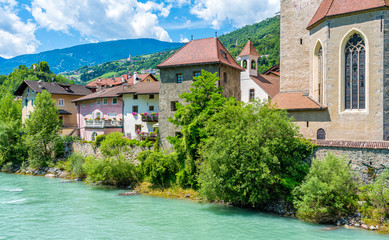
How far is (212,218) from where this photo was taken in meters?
18.9

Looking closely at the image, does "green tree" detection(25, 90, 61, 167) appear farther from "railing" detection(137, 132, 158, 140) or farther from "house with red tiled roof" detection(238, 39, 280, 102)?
"house with red tiled roof" detection(238, 39, 280, 102)

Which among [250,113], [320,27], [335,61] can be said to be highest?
[320,27]

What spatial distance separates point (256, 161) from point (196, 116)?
6.39 metres

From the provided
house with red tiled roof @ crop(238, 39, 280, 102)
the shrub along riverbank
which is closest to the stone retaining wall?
the shrub along riverbank

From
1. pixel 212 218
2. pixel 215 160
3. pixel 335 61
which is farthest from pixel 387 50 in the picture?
pixel 212 218

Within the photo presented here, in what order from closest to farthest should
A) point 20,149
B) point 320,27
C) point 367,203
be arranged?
point 367,203
point 320,27
point 20,149

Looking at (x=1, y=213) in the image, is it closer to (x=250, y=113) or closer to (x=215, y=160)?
(x=215, y=160)

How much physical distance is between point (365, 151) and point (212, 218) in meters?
9.47

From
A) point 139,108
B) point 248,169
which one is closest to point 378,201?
point 248,169

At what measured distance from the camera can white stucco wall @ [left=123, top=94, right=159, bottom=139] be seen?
36.2 m

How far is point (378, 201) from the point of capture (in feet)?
55.2

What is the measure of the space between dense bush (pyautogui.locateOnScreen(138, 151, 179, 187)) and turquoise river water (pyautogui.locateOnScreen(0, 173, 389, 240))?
171 centimetres

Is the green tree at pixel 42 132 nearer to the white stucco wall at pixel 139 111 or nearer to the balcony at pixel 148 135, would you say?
the white stucco wall at pixel 139 111

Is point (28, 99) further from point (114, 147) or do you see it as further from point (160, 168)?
point (160, 168)
